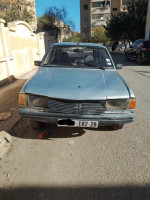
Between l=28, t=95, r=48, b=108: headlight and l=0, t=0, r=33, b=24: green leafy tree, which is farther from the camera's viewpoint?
l=0, t=0, r=33, b=24: green leafy tree

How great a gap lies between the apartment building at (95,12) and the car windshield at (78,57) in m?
55.6

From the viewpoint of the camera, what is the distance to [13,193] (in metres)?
1.88

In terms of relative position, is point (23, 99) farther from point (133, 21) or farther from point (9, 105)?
point (133, 21)

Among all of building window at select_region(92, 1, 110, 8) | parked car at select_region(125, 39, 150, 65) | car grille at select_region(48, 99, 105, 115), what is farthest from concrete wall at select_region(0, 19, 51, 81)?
building window at select_region(92, 1, 110, 8)

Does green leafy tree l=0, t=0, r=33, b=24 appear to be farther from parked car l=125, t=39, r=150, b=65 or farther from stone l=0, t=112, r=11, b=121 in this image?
stone l=0, t=112, r=11, b=121

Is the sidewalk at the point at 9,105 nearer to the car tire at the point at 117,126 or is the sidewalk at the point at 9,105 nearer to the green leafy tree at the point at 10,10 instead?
the car tire at the point at 117,126

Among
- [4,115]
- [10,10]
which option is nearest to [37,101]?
[4,115]

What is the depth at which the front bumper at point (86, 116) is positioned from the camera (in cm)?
240

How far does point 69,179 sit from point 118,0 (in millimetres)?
62482

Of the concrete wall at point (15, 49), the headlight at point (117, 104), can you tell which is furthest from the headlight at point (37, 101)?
the concrete wall at point (15, 49)

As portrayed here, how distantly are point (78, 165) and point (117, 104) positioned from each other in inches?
42.5

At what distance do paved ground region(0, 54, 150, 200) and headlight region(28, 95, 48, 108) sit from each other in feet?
2.50

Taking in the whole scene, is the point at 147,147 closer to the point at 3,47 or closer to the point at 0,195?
the point at 0,195

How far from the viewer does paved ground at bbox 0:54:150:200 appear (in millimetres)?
1906
